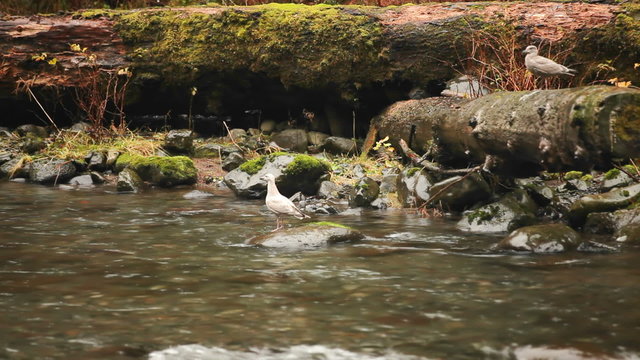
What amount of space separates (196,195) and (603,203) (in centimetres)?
523

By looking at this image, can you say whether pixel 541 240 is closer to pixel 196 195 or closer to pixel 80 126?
pixel 196 195

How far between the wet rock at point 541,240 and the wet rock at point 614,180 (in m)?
2.12

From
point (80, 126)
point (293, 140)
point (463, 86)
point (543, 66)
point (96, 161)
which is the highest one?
point (543, 66)

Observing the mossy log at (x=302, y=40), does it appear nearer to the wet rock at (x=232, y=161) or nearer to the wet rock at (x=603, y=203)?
the wet rock at (x=232, y=161)

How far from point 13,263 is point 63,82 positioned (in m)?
8.02

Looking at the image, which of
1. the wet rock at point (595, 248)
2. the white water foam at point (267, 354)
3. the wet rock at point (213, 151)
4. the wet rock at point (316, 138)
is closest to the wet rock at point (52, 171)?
the wet rock at point (213, 151)

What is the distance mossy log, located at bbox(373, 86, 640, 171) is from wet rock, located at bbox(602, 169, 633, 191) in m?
1.50

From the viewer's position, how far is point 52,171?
11.1 meters

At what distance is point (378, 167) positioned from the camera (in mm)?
11023

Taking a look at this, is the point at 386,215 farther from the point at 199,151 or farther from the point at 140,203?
the point at 199,151

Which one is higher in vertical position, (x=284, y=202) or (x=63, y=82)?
(x=63, y=82)

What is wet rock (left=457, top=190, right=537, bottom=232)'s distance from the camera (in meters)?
7.22

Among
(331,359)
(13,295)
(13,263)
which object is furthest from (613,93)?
(13,263)

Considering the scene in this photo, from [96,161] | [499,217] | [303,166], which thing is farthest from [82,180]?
[499,217]
